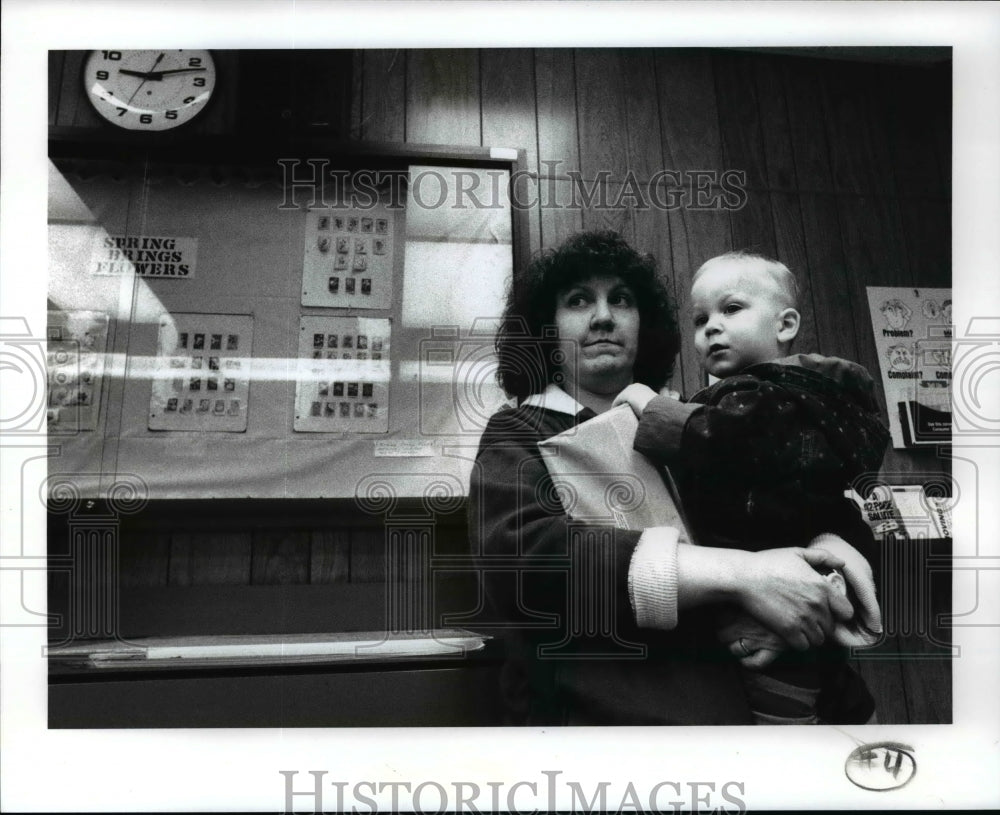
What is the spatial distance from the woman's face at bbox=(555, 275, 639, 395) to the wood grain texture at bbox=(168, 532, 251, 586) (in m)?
0.60

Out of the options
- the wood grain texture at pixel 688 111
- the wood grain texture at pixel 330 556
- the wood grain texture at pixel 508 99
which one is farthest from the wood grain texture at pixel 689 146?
the wood grain texture at pixel 330 556

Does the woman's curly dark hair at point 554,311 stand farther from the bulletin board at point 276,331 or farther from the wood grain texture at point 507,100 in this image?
the wood grain texture at point 507,100

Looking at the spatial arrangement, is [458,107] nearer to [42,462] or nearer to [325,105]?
[325,105]

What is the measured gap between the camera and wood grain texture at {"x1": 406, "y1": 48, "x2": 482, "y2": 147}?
159 centimetres

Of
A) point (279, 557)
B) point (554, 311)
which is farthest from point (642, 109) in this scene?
point (279, 557)

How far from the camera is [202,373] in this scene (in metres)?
1.54

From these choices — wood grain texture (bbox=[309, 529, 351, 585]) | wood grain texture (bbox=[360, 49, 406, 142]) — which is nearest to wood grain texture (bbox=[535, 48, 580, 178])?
wood grain texture (bbox=[360, 49, 406, 142])

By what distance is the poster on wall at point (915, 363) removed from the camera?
1.56 metres

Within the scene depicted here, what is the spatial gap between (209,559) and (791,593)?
36.8 inches

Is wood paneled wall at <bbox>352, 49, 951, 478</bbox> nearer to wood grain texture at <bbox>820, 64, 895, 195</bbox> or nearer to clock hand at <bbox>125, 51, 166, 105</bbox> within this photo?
wood grain texture at <bbox>820, 64, 895, 195</bbox>

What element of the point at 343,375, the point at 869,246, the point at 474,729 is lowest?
the point at 474,729

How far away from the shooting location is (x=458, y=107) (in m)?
1.60

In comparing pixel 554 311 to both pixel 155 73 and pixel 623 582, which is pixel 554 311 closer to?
pixel 623 582

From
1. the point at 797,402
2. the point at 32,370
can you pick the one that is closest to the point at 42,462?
the point at 32,370
